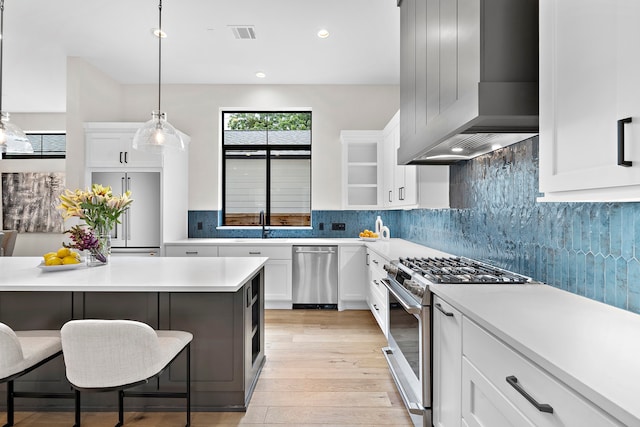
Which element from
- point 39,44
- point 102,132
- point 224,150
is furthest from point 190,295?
point 39,44

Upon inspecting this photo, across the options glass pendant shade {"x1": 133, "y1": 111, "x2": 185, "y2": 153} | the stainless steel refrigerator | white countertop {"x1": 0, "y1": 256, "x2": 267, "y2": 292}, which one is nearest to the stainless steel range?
white countertop {"x1": 0, "y1": 256, "x2": 267, "y2": 292}

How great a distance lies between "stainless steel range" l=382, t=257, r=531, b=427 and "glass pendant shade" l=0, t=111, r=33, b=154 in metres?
2.99

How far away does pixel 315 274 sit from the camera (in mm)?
4594

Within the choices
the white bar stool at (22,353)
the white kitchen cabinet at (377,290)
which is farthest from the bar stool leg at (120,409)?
the white kitchen cabinet at (377,290)

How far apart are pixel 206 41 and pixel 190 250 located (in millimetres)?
2392

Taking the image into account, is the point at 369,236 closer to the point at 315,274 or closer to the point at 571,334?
the point at 315,274

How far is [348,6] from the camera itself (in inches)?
128

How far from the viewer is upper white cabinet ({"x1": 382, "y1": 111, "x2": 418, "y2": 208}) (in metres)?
3.37

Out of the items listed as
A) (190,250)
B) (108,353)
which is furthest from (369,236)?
(108,353)

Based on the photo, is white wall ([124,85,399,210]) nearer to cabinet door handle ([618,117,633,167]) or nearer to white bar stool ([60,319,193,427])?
white bar stool ([60,319,193,427])

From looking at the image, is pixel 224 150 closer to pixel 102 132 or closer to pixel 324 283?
pixel 102 132

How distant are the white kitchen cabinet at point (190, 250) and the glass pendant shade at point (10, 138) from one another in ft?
6.14

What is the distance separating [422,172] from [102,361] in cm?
267

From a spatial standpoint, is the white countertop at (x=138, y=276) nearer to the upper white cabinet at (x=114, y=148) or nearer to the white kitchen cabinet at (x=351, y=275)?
the upper white cabinet at (x=114, y=148)
